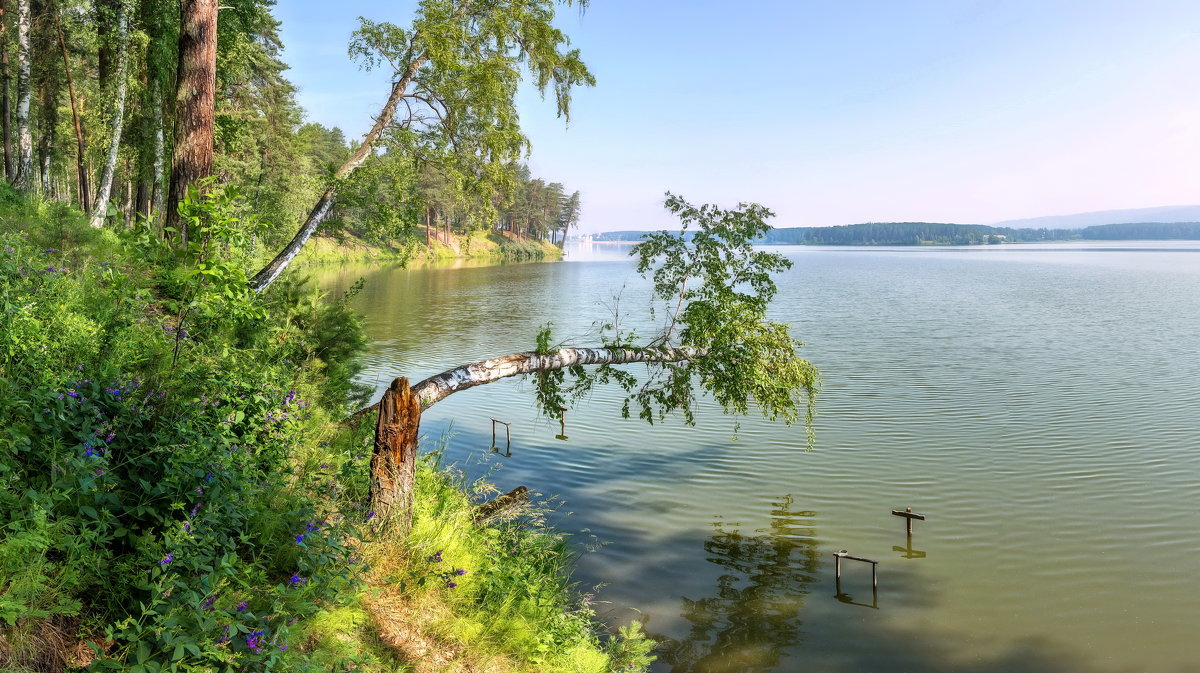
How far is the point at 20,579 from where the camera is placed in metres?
3.12

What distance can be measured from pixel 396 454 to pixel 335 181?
20.9 feet

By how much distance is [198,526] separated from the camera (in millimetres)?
3805

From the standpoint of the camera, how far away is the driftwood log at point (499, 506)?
8.41m

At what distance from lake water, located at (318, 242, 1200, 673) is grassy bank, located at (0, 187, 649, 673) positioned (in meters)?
2.86

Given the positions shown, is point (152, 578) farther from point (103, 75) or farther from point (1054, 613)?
point (103, 75)

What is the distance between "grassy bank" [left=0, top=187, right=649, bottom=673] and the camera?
11.2ft

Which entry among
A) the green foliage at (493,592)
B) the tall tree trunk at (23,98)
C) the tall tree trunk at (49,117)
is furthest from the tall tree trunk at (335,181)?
the tall tree trunk at (49,117)

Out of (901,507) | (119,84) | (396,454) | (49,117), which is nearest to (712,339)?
(901,507)

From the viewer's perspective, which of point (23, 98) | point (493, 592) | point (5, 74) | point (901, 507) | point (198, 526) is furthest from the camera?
point (5, 74)

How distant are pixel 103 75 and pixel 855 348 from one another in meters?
26.6

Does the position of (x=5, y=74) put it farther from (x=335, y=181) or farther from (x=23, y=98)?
(x=335, y=181)

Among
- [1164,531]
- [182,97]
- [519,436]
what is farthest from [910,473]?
[182,97]

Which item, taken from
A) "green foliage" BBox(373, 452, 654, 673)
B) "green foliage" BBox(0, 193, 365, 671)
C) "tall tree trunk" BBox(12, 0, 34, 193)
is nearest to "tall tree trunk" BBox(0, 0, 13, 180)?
"tall tree trunk" BBox(12, 0, 34, 193)

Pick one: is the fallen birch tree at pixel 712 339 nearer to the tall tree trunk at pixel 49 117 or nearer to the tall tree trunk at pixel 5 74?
the tall tree trunk at pixel 5 74
